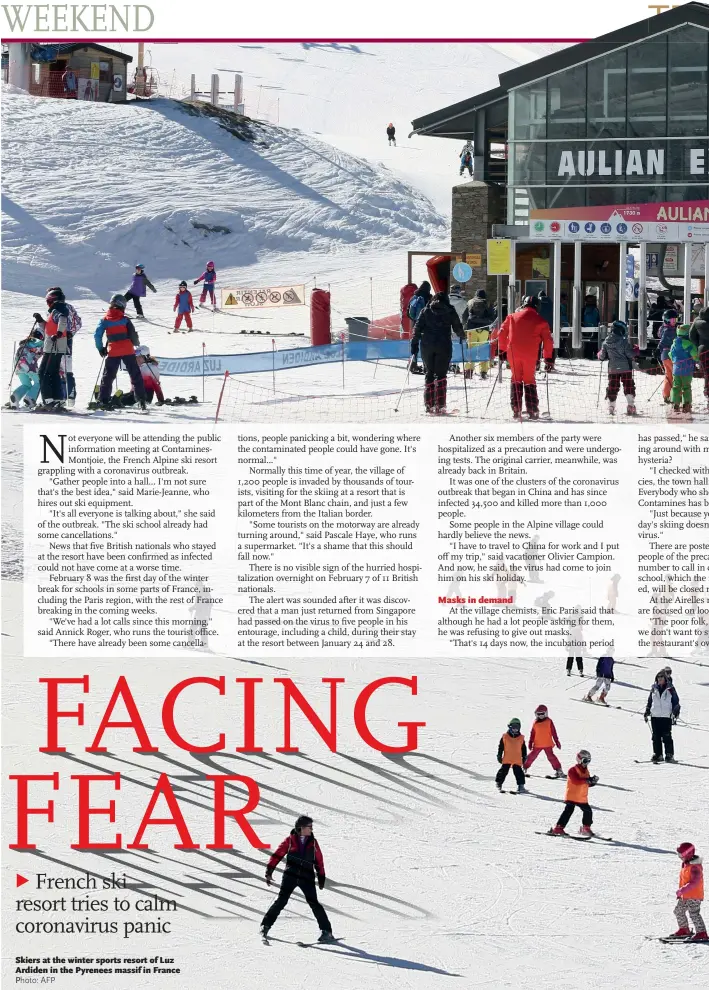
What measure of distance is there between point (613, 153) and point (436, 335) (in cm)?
803

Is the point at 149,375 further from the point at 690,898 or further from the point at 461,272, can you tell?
the point at 690,898

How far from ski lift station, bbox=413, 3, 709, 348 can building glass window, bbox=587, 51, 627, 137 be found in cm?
2

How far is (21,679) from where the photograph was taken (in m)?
14.7

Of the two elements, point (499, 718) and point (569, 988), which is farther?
point (499, 718)

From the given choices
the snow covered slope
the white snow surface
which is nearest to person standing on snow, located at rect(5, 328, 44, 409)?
the white snow surface

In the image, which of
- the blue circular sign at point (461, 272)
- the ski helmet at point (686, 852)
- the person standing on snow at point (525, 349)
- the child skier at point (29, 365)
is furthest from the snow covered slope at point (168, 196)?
the ski helmet at point (686, 852)

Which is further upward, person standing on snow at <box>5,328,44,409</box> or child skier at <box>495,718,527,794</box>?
person standing on snow at <box>5,328,44,409</box>

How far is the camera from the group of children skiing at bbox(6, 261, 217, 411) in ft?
65.5

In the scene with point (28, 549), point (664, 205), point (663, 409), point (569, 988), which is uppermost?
point (664, 205)

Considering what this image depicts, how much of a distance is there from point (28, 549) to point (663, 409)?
8215 millimetres

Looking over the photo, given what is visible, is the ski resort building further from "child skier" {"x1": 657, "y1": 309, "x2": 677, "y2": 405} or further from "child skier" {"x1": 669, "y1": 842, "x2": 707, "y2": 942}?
"child skier" {"x1": 669, "y1": 842, "x2": 707, "y2": 942}

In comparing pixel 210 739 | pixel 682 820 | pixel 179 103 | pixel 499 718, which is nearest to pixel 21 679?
pixel 210 739

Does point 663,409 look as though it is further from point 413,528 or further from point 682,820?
point 682,820

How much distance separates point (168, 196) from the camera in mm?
42781
